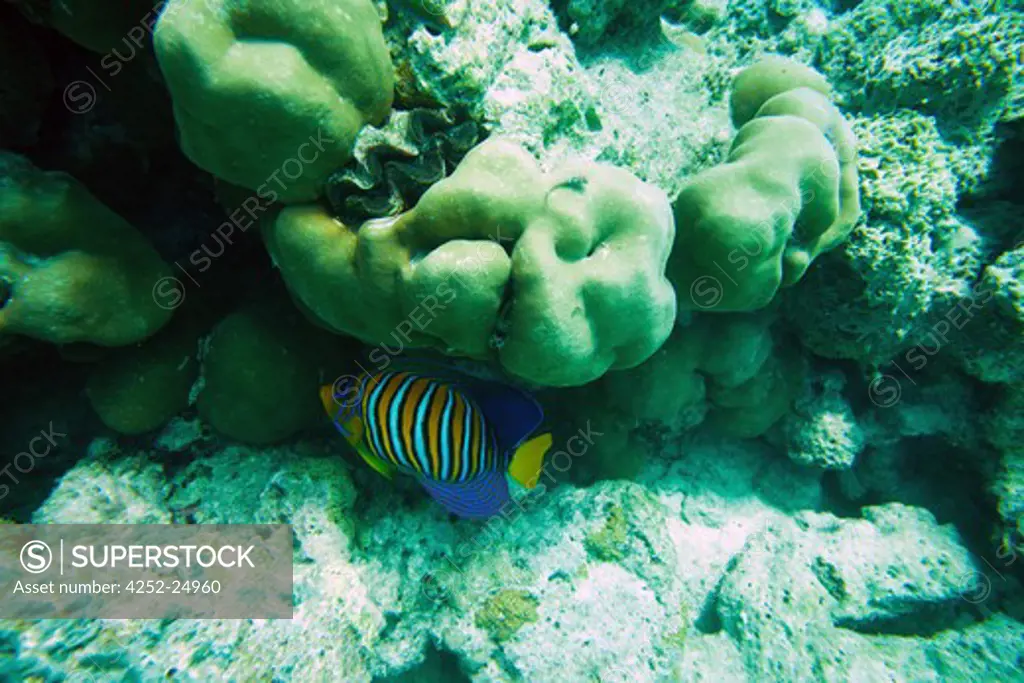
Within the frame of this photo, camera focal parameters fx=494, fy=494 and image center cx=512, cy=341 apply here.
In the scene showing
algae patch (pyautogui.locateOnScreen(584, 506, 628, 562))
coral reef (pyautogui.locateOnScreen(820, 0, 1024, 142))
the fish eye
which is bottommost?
algae patch (pyautogui.locateOnScreen(584, 506, 628, 562))

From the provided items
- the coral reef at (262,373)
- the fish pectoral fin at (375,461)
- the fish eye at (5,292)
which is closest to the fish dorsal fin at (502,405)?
the fish pectoral fin at (375,461)

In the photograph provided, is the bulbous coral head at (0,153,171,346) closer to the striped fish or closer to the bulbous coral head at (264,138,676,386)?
the bulbous coral head at (264,138,676,386)

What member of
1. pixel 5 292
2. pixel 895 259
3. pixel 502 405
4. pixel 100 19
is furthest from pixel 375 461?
pixel 895 259

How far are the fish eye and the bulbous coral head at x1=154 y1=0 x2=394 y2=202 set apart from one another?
2.90 feet

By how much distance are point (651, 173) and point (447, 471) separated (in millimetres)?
1719

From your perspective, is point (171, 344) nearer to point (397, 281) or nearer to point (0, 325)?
point (0, 325)

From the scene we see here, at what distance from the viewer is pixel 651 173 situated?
96.3 inches

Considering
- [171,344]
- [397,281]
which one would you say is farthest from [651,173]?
[171,344]

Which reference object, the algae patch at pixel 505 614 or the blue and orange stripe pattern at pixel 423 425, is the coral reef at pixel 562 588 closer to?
the algae patch at pixel 505 614

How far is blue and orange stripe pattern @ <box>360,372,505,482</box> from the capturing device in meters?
1.90

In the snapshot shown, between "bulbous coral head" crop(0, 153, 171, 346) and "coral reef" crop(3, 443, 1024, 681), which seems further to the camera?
"coral reef" crop(3, 443, 1024, 681)

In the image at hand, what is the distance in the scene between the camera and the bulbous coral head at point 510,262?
171cm

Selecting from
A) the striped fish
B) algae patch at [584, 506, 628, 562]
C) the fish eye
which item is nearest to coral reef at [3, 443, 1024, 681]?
algae patch at [584, 506, 628, 562]

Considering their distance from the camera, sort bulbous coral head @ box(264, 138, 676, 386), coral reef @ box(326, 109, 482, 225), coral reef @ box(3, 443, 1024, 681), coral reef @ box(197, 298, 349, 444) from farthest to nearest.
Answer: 1. coral reef @ box(197, 298, 349, 444)
2. coral reef @ box(3, 443, 1024, 681)
3. coral reef @ box(326, 109, 482, 225)
4. bulbous coral head @ box(264, 138, 676, 386)
